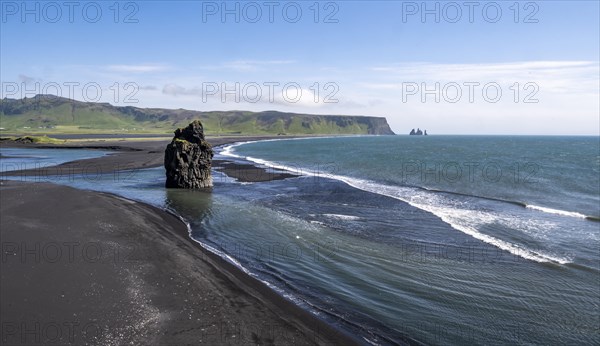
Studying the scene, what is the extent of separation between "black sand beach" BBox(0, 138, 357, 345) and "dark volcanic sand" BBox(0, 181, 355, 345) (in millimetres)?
33

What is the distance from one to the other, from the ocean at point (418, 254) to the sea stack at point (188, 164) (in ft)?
8.88

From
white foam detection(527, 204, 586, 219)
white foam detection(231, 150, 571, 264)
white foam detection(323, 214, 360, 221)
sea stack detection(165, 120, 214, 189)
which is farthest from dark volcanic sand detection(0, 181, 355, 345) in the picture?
white foam detection(527, 204, 586, 219)

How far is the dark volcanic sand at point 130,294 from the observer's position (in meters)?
11.7

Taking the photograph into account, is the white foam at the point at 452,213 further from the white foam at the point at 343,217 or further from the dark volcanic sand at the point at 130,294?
the dark volcanic sand at the point at 130,294

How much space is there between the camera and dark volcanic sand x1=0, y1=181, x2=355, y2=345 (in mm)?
11672

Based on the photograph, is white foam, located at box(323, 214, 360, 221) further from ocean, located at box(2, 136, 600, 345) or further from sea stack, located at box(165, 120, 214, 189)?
sea stack, located at box(165, 120, 214, 189)

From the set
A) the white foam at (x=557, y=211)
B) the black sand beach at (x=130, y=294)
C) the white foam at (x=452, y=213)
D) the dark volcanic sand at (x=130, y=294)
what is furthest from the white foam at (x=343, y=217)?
the white foam at (x=557, y=211)

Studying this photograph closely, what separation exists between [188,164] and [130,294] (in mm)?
31106

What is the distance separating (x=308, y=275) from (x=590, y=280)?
46.7ft

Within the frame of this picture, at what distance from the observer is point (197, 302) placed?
13820 millimetres

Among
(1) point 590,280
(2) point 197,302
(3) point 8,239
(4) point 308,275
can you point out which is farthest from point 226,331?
(1) point 590,280

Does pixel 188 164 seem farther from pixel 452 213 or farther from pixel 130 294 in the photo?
pixel 130 294

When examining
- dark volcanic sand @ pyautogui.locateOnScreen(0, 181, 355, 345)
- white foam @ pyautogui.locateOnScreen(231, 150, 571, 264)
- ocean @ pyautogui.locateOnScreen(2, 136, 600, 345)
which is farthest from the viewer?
white foam @ pyautogui.locateOnScreen(231, 150, 571, 264)

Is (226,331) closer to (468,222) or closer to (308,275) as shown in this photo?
(308,275)
